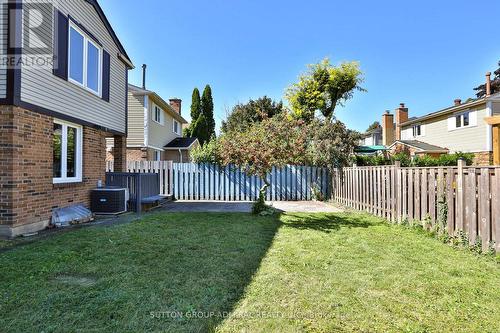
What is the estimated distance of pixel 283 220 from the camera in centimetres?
846

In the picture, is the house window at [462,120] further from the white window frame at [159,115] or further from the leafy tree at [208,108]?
the leafy tree at [208,108]

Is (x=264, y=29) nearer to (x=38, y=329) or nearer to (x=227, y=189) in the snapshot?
(x=227, y=189)

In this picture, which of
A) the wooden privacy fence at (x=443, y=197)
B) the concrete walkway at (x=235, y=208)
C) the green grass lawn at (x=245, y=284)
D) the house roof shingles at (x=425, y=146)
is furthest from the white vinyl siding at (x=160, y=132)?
the house roof shingles at (x=425, y=146)

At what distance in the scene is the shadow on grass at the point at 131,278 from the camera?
289cm

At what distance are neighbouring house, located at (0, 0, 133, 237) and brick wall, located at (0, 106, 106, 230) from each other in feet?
0.06

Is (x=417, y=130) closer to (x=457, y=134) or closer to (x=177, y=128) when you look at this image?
(x=457, y=134)

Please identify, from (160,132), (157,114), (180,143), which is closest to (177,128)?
(180,143)

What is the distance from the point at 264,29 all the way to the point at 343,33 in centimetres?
502

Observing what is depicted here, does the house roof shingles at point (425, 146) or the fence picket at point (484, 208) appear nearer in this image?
the fence picket at point (484, 208)

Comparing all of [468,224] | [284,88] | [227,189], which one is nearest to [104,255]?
[468,224]

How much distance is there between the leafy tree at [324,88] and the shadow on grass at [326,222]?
1801cm

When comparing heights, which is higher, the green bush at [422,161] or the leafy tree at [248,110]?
the leafy tree at [248,110]

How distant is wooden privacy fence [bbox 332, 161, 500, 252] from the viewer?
5.06 m

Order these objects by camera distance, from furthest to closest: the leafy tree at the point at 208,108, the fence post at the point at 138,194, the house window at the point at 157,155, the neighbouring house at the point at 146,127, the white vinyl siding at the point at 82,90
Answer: the leafy tree at the point at 208,108 → the house window at the point at 157,155 → the neighbouring house at the point at 146,127 → the fence post at the point at 138,194 → the white vinyl siding at the point at 82,90
